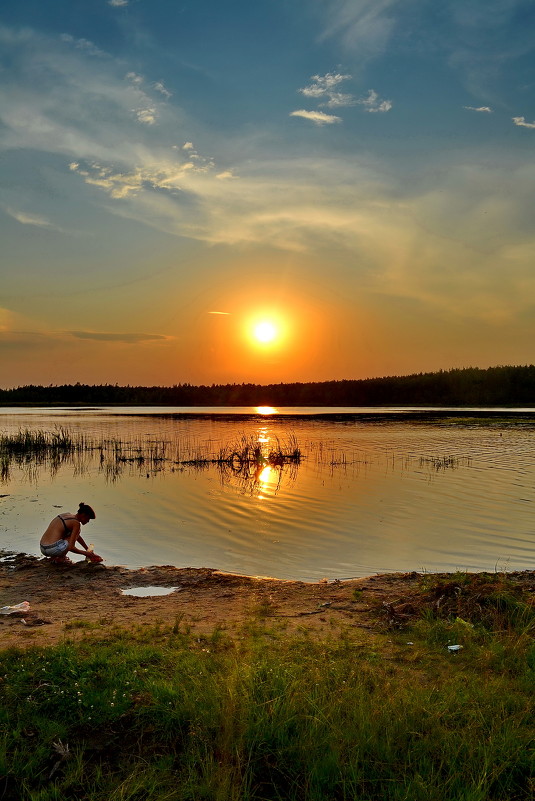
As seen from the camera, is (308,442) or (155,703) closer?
(155,703)

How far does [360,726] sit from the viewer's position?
514 cm

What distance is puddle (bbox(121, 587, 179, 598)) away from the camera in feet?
33.7

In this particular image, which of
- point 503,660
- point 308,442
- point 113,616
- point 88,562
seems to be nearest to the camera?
point 503,660

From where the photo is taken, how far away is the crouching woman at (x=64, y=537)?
40.4ft

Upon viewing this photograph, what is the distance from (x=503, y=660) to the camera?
22.0 ft

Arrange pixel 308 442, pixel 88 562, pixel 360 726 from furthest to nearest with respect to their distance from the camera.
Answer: pixel 308 442, pixel 88 562, pixel 360 726

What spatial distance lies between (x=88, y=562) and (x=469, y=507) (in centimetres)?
1242

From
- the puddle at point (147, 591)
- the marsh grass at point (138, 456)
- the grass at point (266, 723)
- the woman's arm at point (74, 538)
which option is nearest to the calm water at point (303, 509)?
the marsh grass at point (138, 456)

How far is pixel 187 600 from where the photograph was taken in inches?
380

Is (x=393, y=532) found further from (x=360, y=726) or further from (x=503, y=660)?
(x=360, y=726)

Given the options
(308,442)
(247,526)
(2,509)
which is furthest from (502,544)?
(308,442)

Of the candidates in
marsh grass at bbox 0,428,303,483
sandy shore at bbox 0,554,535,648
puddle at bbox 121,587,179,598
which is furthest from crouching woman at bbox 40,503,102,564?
marsh grass at bbox 0,428,303,483

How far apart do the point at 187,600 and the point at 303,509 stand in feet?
31.7

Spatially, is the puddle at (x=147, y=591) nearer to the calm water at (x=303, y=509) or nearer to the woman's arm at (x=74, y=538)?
the calm water at (x=303, y=509)
